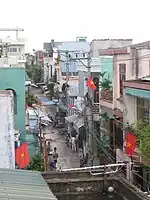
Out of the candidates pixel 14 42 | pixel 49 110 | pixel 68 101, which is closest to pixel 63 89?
pixel 68 101

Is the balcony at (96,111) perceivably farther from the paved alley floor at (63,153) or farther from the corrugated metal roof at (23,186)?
the corrugated metal roof at (23,186)

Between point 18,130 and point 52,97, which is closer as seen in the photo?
point 18,130

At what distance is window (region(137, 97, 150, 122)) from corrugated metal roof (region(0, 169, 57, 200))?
1242 cm

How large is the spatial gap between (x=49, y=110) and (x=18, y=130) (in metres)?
36.4

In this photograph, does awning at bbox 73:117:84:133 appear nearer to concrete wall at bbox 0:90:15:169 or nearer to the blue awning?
the blue awning

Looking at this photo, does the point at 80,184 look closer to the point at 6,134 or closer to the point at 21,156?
the point at 6,134

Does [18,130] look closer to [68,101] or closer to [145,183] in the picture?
[145,183]

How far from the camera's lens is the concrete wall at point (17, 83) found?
22.9 metres

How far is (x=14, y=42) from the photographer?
71688 mm

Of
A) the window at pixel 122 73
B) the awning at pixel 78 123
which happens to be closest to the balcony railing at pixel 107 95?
the window at pixel 122 73

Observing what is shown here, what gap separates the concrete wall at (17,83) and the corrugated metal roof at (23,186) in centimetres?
1474

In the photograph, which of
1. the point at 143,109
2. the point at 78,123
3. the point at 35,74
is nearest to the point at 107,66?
the point at 143,109

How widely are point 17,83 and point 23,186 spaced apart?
1613 cm

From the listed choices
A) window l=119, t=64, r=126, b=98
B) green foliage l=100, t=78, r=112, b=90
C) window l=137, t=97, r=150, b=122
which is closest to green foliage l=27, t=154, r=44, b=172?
window l=137, t=97, r=150, b=122
